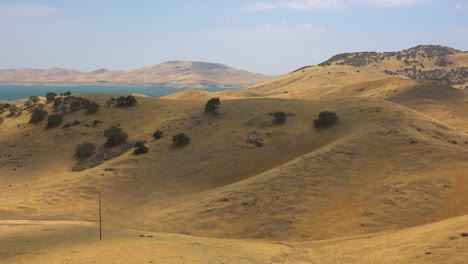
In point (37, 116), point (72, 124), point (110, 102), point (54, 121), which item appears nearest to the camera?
point (72, 124)

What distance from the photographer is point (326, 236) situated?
2236cm

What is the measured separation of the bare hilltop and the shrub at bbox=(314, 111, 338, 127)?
141 mm

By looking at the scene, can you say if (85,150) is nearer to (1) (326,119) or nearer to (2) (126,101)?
(2) (126,101)

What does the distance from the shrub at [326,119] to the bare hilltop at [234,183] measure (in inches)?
5.5

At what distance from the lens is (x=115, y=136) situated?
165 ft

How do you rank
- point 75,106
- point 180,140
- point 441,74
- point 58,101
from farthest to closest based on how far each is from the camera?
point 441,74
point 58,101
point 75,106
point 180,140

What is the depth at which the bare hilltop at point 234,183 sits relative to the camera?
18266 mm

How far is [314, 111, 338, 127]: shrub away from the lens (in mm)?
44656

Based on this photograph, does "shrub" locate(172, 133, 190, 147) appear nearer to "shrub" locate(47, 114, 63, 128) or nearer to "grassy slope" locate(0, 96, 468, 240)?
A: "grassy slope" locate(0, 96, 468, 240)

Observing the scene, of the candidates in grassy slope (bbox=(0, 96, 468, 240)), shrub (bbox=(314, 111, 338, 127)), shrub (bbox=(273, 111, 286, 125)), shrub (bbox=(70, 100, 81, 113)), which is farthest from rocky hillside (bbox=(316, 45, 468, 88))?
shrub (bbox=(70, 100, 81, 113))

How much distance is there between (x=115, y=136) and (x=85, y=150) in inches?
158

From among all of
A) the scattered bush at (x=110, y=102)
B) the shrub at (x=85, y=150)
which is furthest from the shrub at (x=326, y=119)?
the scattered bush at (x=110, y=102)

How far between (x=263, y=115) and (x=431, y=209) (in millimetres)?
28124

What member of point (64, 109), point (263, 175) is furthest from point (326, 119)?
point (64, 109)
